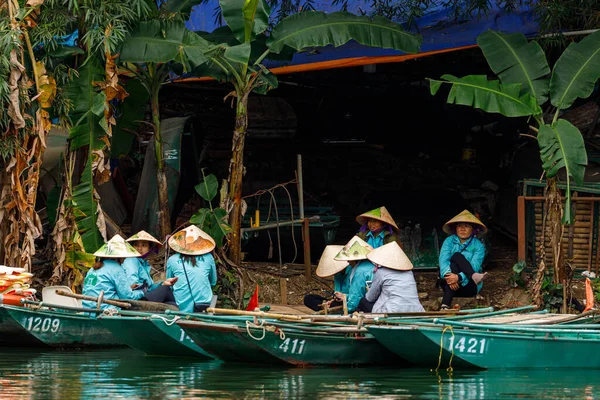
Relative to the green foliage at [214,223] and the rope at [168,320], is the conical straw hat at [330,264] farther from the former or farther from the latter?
the rope at [168,320]

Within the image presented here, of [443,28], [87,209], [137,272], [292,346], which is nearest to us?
[292,346]

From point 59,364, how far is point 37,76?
3.88 meters

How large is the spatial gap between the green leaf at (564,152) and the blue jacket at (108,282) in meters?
4.85

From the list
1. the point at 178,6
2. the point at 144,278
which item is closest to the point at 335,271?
the point at 144,278

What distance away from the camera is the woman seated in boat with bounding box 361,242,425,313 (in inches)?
458

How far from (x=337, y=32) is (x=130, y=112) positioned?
3.34 metres

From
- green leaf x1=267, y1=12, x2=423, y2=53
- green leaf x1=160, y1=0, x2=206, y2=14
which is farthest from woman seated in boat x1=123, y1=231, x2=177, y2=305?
green leaf x1=160, y1=0, x2=206, y2=14

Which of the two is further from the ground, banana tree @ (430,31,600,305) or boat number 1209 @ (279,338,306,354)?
banana tree @ (430,31,600,305)

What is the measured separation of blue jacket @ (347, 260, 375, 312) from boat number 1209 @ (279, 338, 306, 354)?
4.66 ft

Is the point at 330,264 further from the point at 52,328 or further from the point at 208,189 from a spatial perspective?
the point at 52,328

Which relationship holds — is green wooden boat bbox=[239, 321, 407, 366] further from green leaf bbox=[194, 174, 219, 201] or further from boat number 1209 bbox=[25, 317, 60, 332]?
green leaf bbox=[194, 174, 219, 201]

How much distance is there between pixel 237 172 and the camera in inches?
570

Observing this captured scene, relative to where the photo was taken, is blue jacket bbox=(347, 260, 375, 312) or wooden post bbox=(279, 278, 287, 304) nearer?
blue jacket bbox=(347, 260, 375, 312)

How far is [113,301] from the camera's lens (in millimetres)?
11844
